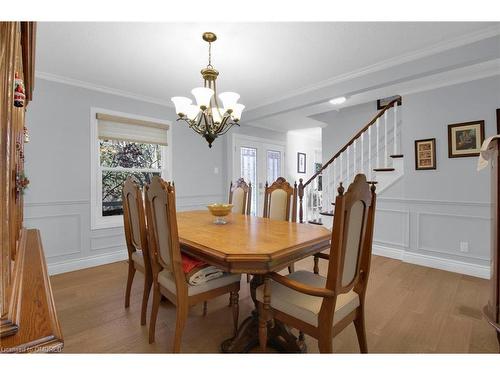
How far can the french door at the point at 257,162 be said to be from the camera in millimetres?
4856

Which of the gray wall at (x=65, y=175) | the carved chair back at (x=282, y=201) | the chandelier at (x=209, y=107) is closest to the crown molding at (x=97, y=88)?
the gray wall at (x=65, y=175)

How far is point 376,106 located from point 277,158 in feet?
7.21

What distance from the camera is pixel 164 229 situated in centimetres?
147

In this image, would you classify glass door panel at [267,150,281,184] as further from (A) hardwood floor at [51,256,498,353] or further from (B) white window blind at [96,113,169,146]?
(A) hardwood floor at [51,256,498,353]

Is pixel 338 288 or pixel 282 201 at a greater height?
pixel 282 201

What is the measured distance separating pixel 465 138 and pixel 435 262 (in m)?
1.48

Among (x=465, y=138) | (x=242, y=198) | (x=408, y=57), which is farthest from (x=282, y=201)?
(x=465, y=138)

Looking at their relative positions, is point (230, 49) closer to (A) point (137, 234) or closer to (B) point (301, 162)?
(A) point (137, 234)

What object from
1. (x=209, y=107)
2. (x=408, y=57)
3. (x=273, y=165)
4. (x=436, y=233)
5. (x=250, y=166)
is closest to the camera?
(x=209, y=107)

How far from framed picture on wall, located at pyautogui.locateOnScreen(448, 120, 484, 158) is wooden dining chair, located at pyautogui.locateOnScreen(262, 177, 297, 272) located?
195cm

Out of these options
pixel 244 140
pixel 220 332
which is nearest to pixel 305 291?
pixel 220 332

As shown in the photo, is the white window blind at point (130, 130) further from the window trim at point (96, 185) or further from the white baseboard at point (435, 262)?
the white baseboard at point (435, 262)

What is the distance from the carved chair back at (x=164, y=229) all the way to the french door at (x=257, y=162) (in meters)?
3.20

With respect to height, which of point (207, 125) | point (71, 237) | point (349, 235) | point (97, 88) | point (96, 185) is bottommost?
point (71, 237)
